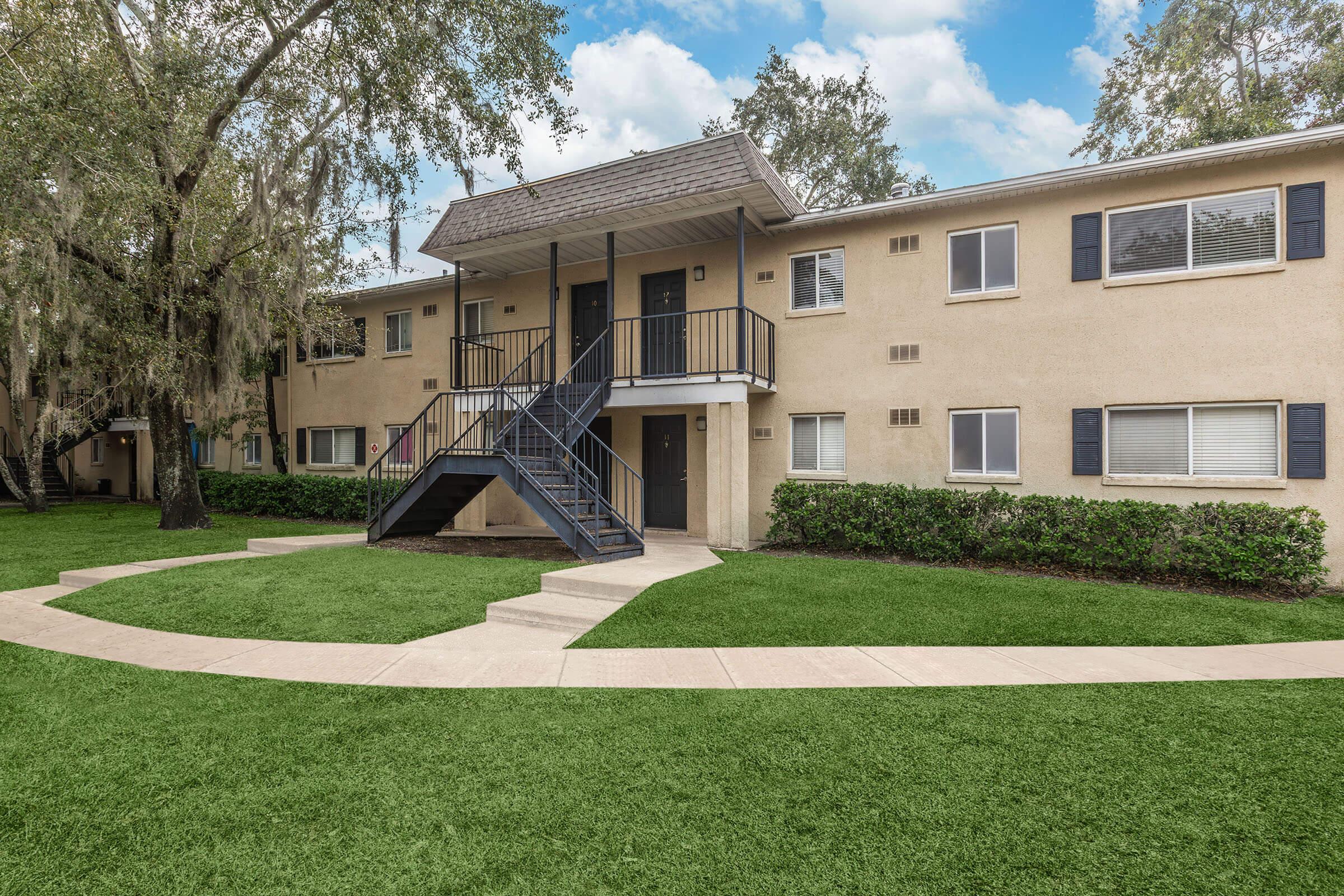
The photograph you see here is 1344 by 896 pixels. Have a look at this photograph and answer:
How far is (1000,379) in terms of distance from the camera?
32.1 ft

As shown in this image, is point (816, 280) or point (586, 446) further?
point (586, 446)

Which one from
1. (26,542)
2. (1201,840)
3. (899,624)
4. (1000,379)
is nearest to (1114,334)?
(1000,379)

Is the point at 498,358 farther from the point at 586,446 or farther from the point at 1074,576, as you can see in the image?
the point at 1074,576

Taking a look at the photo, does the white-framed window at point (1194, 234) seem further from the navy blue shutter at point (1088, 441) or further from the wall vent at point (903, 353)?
the wall vent at point (903, 353)

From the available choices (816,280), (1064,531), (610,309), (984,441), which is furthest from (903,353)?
(610,309)

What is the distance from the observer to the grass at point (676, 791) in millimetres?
2348

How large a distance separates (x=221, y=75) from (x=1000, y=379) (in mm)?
12465

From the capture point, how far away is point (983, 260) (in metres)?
9.99

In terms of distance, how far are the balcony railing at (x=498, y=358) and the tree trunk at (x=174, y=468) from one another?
17.2 feet

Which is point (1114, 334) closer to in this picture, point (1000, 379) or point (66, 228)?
point (1000, 379)

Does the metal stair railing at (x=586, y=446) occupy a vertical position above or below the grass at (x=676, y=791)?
above

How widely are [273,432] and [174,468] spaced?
15.2 feet

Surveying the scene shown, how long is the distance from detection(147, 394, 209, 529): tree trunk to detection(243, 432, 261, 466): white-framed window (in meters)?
5.11

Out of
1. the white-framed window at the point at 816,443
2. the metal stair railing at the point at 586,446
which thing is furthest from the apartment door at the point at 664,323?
the white-framed window at the point at 816,443
